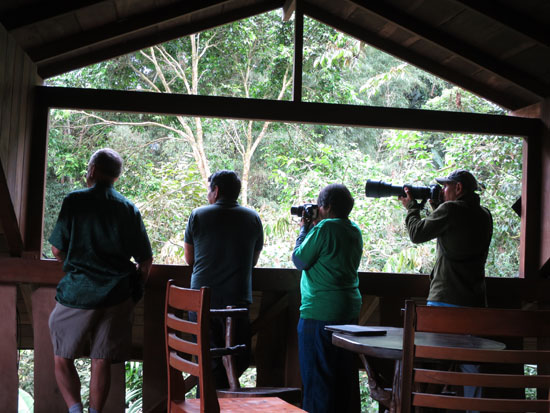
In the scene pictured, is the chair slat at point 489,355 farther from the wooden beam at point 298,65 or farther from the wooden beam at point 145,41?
the wooden beam at point 145,41

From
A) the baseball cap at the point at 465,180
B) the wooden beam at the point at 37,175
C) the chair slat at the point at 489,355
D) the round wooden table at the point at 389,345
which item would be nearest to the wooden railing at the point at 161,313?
the wooden beam at the point at 37,175

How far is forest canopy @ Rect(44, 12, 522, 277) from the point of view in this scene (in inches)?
328

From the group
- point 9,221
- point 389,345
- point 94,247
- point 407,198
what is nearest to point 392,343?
point 389,345

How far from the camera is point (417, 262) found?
26.0 feet

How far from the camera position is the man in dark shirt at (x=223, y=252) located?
2.69 metres

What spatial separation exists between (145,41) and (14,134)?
40.3 inches

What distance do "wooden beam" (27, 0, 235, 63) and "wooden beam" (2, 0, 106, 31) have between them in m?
0.34

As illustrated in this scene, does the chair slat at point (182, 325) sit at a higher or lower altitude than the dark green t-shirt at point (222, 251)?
lower

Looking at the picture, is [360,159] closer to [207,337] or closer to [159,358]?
[159,358]

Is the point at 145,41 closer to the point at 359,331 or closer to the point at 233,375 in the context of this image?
the point at 233,375

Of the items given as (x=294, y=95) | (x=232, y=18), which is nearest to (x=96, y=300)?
Answer: (x=294, y=95)

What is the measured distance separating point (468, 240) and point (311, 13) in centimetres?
172

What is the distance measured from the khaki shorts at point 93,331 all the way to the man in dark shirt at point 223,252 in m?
0.37

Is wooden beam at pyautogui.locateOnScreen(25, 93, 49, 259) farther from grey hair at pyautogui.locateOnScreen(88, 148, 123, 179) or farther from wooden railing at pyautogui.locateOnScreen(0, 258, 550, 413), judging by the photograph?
grey hair at pyautogui.locateOnScreen(88, 148, 123, 179)
